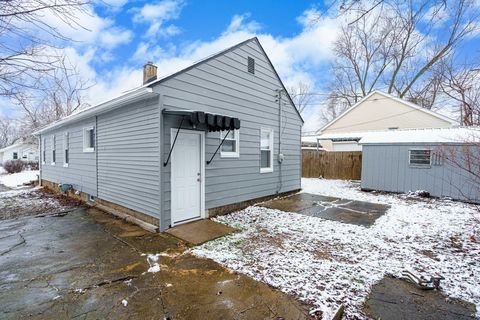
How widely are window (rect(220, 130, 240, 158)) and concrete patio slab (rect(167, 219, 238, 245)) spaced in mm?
1914

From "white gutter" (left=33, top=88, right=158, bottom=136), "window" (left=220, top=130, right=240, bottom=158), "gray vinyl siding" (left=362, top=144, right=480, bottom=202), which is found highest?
"white gutter" (left=33, top=88, right=158, bottom=136)

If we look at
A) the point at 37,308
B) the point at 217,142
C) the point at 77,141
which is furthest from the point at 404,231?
the point at 77,141

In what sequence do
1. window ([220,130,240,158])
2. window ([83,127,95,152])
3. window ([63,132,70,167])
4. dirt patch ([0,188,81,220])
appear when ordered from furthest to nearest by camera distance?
window ([63,132,70,167]), window ([83,127,95,152]), dirt patch ([0,188,81,220]), window ([220,130,240,158])

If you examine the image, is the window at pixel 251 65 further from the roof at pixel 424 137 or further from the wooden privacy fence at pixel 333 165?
the wooden privacy fence at pixel 333 165

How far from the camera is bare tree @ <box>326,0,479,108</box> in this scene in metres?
3.40

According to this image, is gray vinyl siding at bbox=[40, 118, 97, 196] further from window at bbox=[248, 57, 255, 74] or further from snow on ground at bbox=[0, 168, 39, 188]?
snow on ground at bbox=[0, 168, 39, 188]

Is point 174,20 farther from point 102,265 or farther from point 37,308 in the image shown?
point 37,308

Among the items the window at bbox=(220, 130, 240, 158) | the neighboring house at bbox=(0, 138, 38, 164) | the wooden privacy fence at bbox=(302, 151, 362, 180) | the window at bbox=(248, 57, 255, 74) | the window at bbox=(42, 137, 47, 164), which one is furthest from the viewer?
the neighboring house at bbox=(0, 138, 38, 164)

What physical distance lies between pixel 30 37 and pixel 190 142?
3.29 meters

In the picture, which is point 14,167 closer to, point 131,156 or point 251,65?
point 131,156

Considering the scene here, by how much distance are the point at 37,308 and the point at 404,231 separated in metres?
6.47

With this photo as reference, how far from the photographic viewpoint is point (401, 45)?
11.1 meters

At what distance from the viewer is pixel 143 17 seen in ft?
17.0

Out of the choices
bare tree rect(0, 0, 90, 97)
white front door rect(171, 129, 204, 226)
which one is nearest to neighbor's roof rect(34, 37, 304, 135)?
white front door rect(171, 129, 204, 226)
